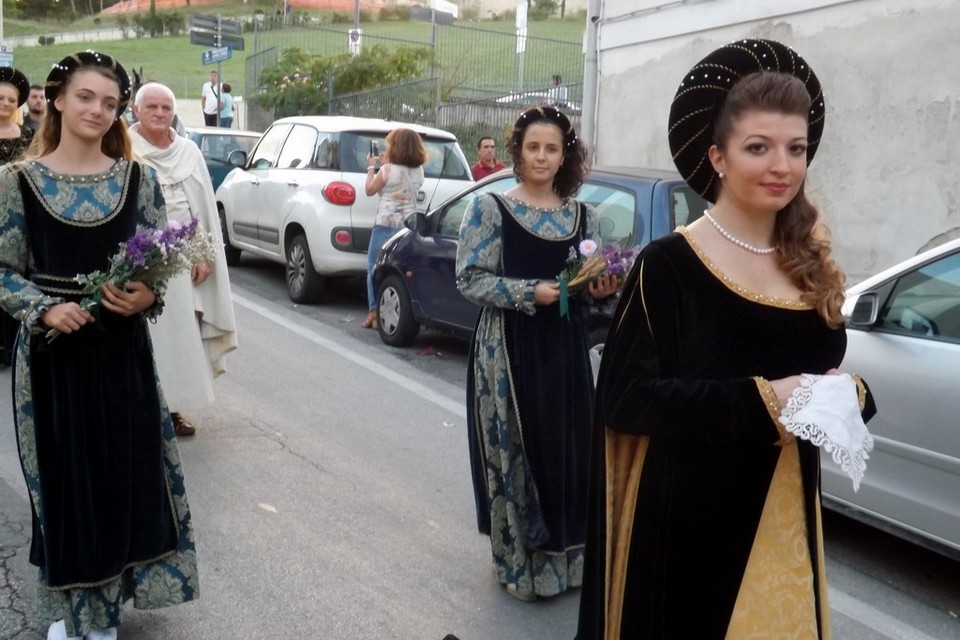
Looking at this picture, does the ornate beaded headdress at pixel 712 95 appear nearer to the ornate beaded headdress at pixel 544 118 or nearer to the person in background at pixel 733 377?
the person in background at pixel 733 377

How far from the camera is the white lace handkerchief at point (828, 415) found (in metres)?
2.28

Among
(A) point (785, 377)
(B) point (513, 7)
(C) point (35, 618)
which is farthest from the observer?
(B) point (513, 7)

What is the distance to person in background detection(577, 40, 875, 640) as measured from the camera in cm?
238

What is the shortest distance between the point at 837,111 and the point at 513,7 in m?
47.2

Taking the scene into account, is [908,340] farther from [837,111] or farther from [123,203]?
[837,111]

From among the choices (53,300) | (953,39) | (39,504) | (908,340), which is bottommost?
(39,504)

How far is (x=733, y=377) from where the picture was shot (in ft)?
7.83

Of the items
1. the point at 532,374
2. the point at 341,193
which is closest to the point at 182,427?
the point at 532,374

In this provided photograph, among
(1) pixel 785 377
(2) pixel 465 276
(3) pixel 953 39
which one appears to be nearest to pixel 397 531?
(2) pixel 465 276

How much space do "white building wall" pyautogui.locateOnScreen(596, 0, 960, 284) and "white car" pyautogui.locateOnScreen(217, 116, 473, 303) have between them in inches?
144

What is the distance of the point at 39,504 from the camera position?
12.0ft

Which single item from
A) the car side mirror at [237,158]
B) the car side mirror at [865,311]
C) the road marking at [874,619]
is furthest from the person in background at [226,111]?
the road marking at [874,619]

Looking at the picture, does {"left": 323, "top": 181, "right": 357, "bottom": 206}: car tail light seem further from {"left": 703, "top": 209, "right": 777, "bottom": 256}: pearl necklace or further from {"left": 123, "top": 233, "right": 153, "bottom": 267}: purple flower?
{"left": 703, "top": 209, "right": 777, "bottom": 256}: pearl necklace

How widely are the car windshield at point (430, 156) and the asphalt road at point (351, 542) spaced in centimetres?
338
